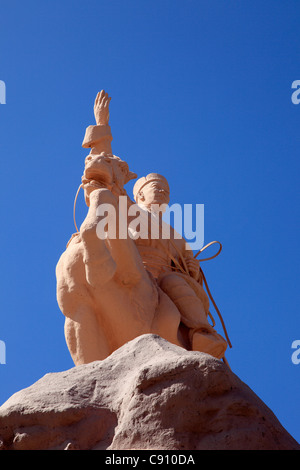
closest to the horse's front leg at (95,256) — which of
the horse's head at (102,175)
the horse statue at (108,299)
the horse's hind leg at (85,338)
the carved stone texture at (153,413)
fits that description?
the horse statue at (108,299)

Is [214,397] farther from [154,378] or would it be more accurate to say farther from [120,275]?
[120,275]

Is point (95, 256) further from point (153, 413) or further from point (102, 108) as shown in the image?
point (153, 413)

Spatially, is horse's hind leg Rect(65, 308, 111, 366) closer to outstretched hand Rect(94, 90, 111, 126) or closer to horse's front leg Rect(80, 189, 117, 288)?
horse's front leg Rect(80, 189, 117, 288)

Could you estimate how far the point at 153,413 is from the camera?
337 cm

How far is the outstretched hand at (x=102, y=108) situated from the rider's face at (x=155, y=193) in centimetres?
107

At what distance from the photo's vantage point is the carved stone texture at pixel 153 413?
10.9 feet

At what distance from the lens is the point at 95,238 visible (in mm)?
6207

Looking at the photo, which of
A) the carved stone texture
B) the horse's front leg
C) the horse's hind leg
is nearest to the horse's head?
the horse's front leg

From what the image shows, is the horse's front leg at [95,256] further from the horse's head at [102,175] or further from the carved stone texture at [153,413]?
the carved stone texture at [153,413]

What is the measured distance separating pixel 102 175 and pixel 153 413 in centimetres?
409

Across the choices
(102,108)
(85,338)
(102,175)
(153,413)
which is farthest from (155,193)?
(153,413)
